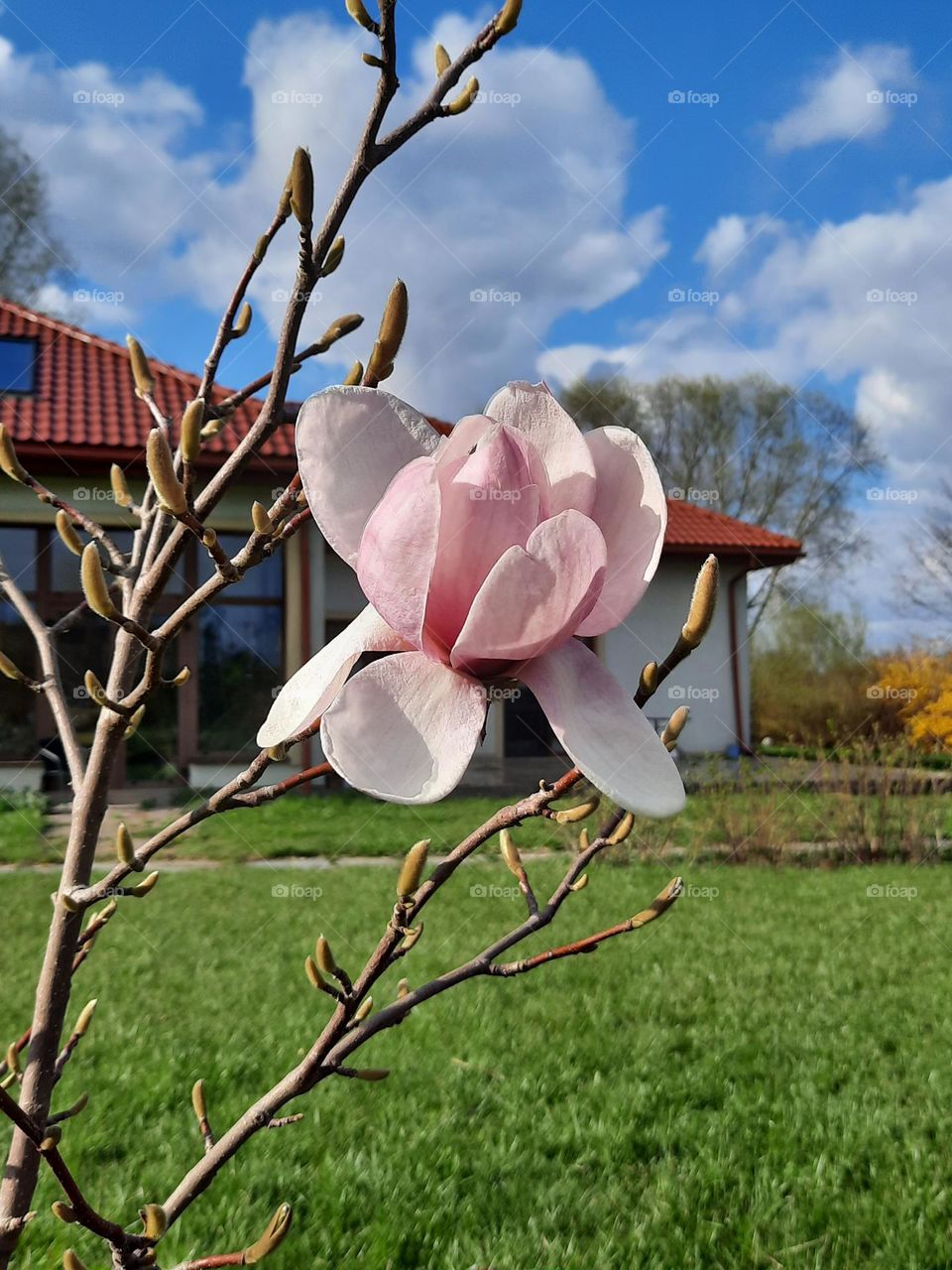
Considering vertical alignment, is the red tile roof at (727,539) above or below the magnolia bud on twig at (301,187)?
above

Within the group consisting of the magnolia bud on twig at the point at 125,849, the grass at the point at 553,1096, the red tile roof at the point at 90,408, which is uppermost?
the red tile roof at the point at 90,408

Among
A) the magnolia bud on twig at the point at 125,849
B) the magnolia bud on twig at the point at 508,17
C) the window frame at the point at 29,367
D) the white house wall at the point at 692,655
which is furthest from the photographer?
the white house wall at the point at 692,655

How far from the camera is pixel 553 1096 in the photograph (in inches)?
121

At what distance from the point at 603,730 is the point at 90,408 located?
35.8 ft

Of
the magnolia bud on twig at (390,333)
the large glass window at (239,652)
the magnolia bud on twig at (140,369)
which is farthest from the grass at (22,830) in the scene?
the magnolia bud on twig at (390,333)

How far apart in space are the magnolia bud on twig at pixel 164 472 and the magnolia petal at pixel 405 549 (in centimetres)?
21

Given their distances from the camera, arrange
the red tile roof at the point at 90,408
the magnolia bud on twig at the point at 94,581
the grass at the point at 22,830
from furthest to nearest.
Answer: the red tile roof at the point at 90,408 → the grass at the point at 22,830 → the magnolia bud on twig at the point at 94,581

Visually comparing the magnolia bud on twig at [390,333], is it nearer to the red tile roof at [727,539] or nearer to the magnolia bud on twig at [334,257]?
the magnolia bud on twig at [334,257]

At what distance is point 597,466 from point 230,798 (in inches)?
24.7

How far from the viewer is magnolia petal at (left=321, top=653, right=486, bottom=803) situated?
44 cm

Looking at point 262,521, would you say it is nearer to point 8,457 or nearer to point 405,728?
point 405,728

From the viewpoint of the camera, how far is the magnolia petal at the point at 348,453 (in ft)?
1.70

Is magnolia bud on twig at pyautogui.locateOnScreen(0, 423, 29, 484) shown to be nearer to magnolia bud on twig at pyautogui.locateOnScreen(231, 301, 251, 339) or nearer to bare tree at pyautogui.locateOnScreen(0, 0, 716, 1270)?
bare tree at pyautogui.locateOnScreen(0, 0, 716, 1270)

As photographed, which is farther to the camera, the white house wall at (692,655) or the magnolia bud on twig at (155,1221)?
the white house wall at (692,655)
